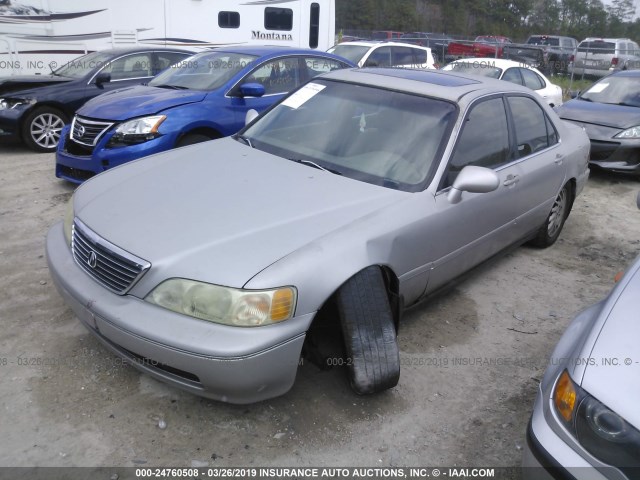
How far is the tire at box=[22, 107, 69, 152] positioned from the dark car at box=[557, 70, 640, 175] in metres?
7.39

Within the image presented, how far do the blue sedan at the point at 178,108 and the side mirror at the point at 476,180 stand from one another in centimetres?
311

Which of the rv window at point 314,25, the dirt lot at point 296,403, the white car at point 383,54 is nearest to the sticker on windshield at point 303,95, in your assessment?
the dirt lot at point 296,403

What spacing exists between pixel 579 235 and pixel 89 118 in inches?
204

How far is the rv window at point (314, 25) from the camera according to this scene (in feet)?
41.7

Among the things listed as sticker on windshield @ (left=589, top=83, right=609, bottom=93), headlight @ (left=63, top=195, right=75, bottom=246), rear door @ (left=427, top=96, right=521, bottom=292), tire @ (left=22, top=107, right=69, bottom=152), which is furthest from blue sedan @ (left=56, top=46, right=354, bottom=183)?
sticker on windshield @ (left=589, top=83, right=609, bottom=93)

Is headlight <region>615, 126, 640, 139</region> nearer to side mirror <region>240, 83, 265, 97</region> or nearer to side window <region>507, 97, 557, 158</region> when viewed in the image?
side window <region>507, 97, 557, 158</region>

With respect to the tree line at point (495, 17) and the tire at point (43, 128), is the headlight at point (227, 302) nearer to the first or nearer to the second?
the tire at point (43, 128)

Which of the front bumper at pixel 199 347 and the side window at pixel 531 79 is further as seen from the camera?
the side window at pixel 531 79

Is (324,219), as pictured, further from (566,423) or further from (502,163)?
(502,163)

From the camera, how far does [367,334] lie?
2.78 m

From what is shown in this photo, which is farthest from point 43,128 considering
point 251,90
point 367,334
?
point 367,334

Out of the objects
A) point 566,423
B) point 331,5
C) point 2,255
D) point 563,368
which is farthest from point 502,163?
point 331,5

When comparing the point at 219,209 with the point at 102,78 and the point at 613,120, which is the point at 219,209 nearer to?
the point at 102,78

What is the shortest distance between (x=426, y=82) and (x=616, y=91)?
6341 mm
